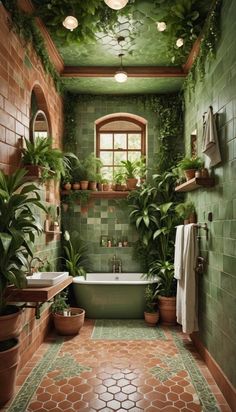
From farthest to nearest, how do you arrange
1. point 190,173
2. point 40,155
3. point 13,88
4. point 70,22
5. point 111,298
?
1. point 111,298
2. point 190,173
3. point 70,22
4. point 40,155
5. point 13,88

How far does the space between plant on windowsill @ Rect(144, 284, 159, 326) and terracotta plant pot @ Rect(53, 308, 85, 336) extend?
92 centimetres

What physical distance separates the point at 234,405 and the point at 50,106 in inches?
146

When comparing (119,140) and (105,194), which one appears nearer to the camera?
(105,194)

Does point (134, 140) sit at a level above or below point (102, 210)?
above

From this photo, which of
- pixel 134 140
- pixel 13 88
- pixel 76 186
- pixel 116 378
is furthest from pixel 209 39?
pixel 116 378

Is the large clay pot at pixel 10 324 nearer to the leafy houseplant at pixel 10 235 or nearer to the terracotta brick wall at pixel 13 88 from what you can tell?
the leafy houseplant at pixel 10 235

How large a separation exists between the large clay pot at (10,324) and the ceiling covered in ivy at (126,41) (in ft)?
8.92

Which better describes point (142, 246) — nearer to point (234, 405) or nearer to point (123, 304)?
point (123, 304)

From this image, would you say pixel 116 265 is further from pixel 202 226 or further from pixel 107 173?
pixel 202 226

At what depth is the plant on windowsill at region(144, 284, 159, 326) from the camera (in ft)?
14.0

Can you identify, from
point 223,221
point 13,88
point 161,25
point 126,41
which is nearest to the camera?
point 223,221

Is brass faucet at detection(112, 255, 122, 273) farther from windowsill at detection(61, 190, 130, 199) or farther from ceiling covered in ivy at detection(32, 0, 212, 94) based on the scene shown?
ceiling covered in ivy at detection(32, 0, 212, 94)

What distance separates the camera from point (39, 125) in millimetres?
Answer: 3766

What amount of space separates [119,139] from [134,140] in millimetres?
246
